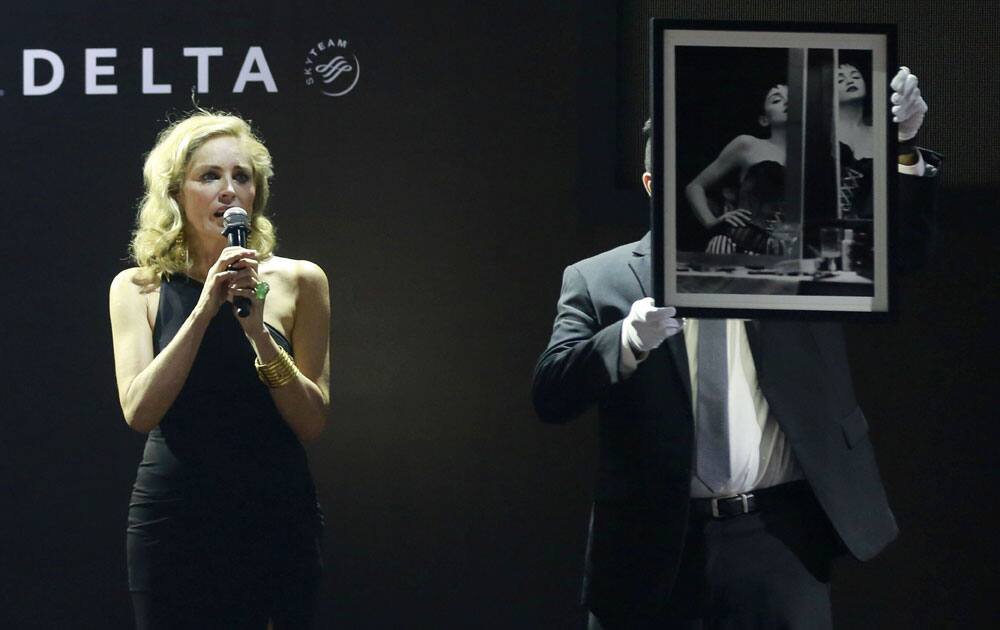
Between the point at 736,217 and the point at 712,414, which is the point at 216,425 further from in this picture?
the point at 736,217

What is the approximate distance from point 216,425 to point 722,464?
1.07m

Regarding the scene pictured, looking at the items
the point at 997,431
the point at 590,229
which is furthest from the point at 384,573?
the point at 997,431

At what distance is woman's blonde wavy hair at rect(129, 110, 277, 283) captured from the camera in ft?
8.82

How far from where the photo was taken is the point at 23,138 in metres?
3.49

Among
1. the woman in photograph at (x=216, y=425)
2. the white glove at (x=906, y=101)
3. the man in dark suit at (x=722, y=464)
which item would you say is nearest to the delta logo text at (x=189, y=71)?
the woman in photograph at (x=216, y=425)

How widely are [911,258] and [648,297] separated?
0.52 metres

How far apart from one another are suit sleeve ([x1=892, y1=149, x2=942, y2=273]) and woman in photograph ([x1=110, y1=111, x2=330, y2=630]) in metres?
1.24

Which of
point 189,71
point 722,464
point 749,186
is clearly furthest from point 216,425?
point 189,71

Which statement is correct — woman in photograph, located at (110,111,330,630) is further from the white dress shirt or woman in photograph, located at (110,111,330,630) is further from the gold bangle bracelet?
the white dress shirt

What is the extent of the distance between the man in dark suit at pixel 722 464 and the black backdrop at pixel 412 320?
3.58 ft

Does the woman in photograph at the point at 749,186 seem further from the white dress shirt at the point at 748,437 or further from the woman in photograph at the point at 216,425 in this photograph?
the woman in photograph at the point at 216,425

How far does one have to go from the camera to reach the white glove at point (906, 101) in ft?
7.16

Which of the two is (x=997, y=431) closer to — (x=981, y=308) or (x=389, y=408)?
(x=981, y=308)

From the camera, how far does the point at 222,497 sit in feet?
8.24
